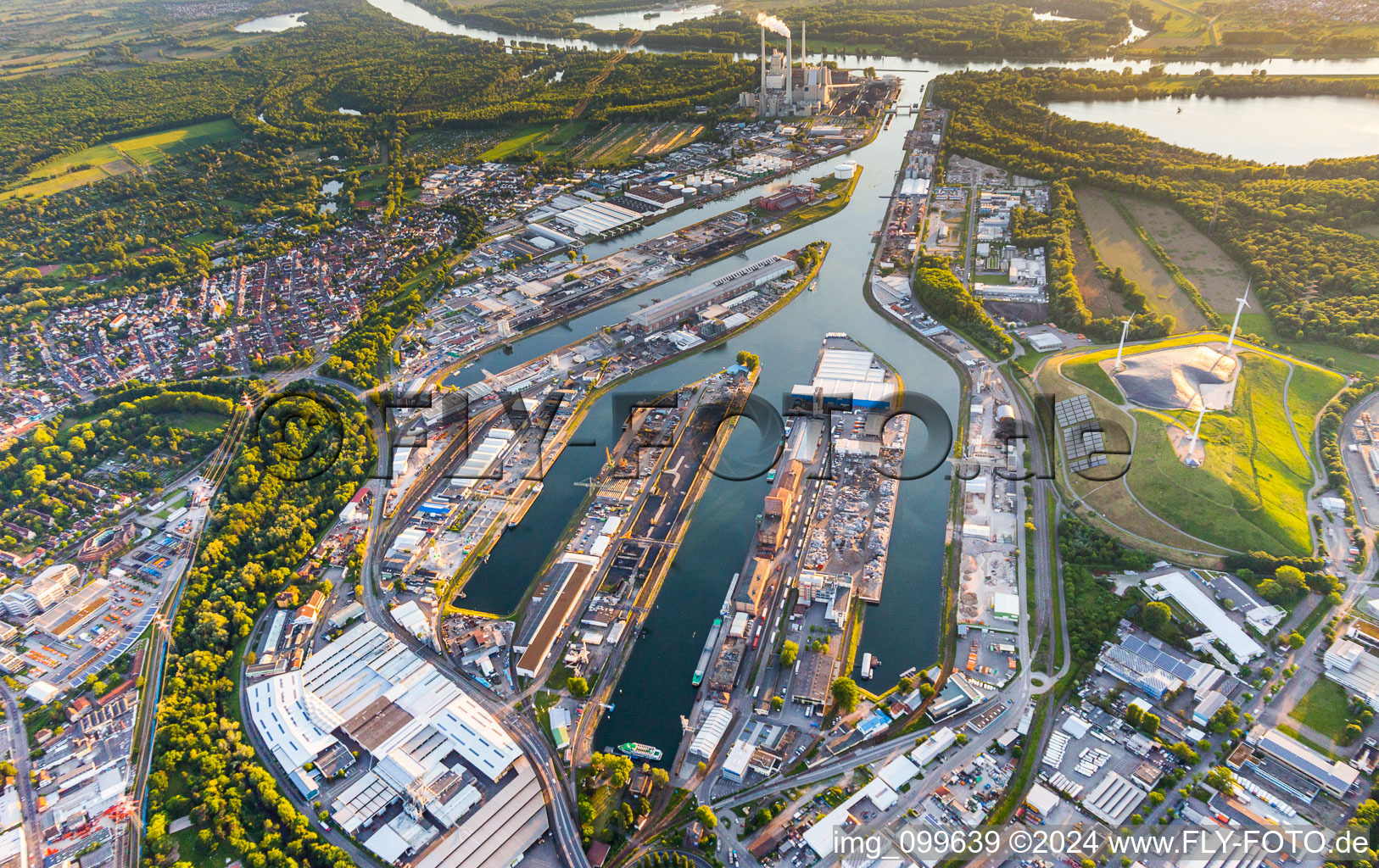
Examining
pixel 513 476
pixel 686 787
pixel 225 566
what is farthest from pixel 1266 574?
pixel 225 566

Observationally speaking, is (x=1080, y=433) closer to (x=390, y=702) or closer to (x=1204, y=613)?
(x=1204, y=613)

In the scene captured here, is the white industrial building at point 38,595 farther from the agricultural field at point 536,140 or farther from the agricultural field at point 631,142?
the agricultural field at point 631,142

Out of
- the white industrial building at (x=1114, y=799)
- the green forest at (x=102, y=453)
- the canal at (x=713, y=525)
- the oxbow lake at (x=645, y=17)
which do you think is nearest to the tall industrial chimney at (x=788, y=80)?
the canal at (x=713, y=525)

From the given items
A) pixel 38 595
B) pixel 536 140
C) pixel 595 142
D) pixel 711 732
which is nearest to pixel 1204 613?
pixel 711 732

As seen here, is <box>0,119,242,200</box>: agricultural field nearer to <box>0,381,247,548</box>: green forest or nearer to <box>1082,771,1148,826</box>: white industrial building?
<box>0,381,247,548</box>: green forest

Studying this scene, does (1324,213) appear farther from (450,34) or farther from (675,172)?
(450,34)

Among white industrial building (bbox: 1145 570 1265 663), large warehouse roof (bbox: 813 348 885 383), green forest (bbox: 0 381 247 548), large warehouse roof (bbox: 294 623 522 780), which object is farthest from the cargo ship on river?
green forest (bbox: 0 381 247 548)

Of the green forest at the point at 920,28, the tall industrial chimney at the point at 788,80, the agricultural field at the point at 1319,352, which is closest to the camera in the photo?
the agricultural field at the point at 1319,352
